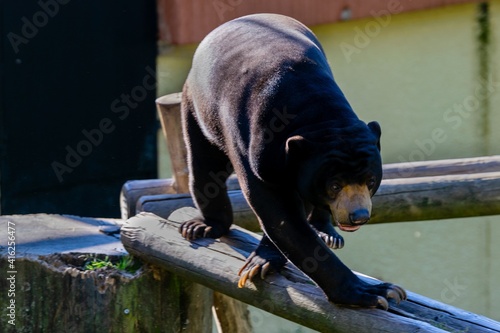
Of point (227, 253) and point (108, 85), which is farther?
point (108, 85)

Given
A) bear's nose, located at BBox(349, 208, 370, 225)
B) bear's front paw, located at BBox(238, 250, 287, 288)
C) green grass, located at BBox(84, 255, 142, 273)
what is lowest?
green grass, located at BBox(84, 255, 142, 273)

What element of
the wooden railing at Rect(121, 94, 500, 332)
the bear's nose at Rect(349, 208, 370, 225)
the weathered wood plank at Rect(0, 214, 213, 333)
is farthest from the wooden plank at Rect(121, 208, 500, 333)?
the bear's nose at Rect(349, 208, 370, 225)

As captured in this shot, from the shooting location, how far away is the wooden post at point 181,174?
5.46 metres

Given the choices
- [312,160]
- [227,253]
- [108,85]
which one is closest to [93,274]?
[227,253]

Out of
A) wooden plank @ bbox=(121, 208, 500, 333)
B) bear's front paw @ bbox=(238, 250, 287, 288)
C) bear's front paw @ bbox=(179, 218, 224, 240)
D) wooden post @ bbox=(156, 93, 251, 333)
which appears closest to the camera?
wooden plank @ bbox=(121, 208, 500, 333)

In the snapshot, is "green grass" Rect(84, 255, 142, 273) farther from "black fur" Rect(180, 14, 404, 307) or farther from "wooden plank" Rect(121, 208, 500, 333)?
"black fur" Rect(180, 14, 404, 307)

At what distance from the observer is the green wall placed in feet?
25.7

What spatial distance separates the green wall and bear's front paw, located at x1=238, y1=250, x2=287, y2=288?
3.98 m

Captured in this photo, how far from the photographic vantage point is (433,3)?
7723 millimetres

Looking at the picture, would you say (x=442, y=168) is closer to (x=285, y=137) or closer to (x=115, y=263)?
(x=285, y=137)

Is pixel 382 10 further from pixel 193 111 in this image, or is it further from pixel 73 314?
pixel 73 314

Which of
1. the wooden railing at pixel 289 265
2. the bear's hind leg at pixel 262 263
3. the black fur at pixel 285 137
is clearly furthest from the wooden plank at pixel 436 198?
the bear's hind leg at pixel 262 263

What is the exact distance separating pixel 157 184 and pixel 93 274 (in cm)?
150

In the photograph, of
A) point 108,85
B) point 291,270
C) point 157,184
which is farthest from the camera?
point 108,85
